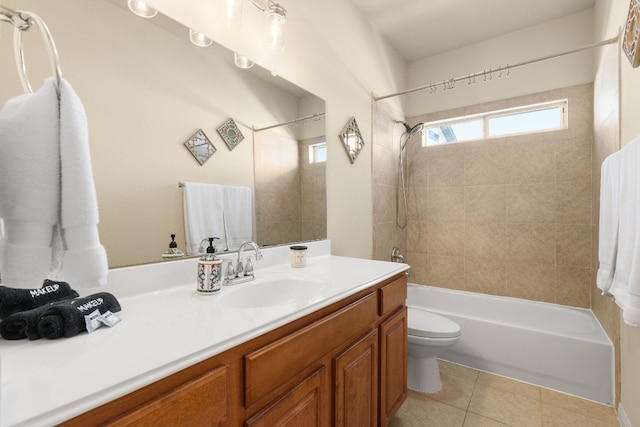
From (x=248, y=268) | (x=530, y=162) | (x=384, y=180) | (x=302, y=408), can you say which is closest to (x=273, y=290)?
(x=248, y=268)

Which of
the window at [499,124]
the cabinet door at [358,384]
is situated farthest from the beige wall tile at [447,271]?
the cabinet door at [358,384]

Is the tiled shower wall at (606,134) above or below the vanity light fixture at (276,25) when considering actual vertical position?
below

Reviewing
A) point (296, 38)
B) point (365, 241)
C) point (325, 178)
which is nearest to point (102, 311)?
point (325, 178)

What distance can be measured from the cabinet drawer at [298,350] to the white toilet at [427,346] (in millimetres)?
825

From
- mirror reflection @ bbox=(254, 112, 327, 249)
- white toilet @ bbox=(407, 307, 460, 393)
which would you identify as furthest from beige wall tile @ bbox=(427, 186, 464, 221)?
mirror reflection @ bbox=(254, 112, 327, 249)

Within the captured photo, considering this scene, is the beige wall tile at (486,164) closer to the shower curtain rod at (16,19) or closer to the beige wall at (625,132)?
the beige wall at (625,132)

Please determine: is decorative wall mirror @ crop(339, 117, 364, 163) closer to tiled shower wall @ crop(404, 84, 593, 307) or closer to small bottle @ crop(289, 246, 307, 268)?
small bottle @ crop(289, 246, 307, 268)

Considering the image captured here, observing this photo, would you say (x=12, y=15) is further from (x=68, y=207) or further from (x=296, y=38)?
(x=296, y=38)

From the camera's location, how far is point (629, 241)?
1.17 meters

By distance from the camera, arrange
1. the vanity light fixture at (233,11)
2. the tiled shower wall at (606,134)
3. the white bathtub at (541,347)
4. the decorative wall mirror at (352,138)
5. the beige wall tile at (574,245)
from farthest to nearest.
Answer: the beige wall tile at (574,245)
the decorative wall mirror at (352,138)
the white bathtub at (541,347)
the tiled shower wall at (606,134)
the vanity light fixture at (233,11)

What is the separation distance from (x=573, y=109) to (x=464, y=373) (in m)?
2.28

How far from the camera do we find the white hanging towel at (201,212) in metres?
1.23

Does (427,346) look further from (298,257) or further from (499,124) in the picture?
(499,124)

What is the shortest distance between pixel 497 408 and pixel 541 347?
20.9 inches
